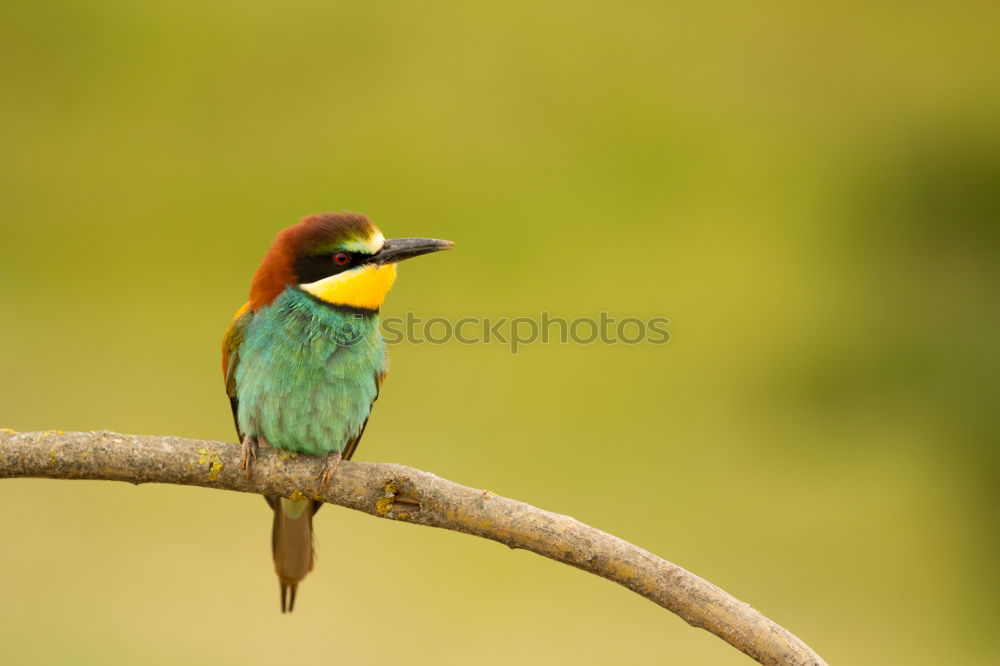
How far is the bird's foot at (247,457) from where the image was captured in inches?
58.6

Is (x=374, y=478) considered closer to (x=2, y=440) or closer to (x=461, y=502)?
(x=461, y=502)

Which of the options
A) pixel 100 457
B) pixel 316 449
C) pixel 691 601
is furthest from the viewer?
pixel 316 449

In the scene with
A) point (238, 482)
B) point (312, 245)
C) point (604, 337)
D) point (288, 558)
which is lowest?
point (288, 558)

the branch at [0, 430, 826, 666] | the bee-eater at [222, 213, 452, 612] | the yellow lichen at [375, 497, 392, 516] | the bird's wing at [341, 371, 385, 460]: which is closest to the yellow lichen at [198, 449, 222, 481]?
the branch at [0, 430, 826, 666]

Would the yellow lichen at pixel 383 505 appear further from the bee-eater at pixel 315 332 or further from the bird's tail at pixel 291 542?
the bird's tail at pixel 291 542

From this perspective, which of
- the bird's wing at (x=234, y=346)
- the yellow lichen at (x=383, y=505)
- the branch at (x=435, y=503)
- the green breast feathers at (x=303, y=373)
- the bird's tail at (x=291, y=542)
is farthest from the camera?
the bird's tail at (x=291, y=542)

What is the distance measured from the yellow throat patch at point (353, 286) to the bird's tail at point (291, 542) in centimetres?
46

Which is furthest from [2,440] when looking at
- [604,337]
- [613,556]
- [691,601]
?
[604,337]

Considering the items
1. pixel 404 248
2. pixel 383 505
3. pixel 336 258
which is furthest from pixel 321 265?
pixel 383 505

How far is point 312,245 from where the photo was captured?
5.38 feet

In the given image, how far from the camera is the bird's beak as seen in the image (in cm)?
167

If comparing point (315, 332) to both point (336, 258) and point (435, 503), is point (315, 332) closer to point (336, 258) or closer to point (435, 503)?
point (336, 258)

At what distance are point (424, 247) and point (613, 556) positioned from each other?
2.27ft

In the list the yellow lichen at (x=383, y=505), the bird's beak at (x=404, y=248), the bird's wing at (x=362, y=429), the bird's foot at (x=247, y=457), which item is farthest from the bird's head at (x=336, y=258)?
the yellow lichen at (x=383, y=505)
